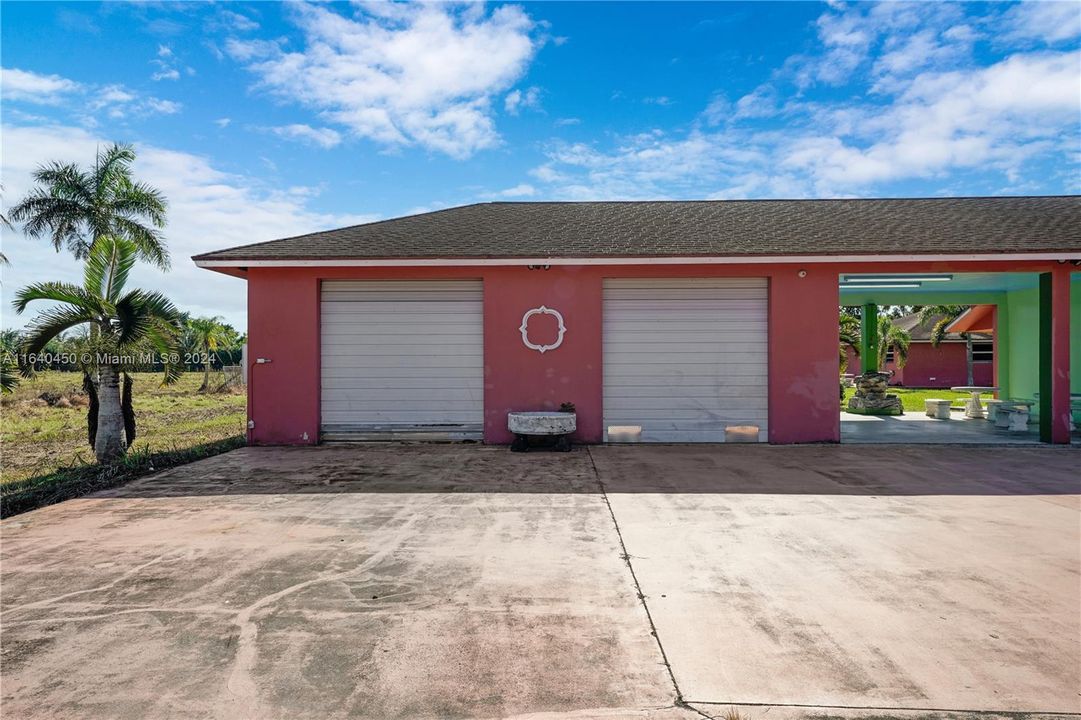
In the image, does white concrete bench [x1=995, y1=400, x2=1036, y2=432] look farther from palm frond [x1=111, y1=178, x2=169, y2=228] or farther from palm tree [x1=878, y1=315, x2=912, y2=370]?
palm frond [x1=111, y1=178, x2=169, y2=228]

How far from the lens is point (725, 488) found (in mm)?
7164

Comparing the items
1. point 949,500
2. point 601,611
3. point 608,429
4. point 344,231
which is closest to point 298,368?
point 344,231

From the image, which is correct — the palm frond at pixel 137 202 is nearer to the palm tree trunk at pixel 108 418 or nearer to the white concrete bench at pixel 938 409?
the palm tree trunk at pixel 108 418

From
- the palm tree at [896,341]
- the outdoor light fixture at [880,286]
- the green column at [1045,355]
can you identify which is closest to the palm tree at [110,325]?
the outdoor light fixture at [880,286]

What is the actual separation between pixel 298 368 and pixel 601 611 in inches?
332

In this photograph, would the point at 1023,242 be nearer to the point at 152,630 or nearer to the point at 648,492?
the point at 648,492

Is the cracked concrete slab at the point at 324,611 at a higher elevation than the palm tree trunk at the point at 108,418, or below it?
below

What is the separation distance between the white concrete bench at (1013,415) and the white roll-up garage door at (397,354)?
10849 millimetres

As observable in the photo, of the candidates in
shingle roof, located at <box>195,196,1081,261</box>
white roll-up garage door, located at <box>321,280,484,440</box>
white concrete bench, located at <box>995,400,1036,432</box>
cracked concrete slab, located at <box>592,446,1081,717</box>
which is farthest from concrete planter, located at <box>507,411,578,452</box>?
white concrete bench, located at <box>995,400,1036,432</box>

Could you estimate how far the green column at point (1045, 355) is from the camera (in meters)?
10.3

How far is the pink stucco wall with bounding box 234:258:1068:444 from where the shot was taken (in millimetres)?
10430

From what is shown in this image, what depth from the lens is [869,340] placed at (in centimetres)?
1661

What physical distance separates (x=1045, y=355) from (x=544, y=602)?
36.4 feet

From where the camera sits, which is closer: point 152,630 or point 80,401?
point 152,630
